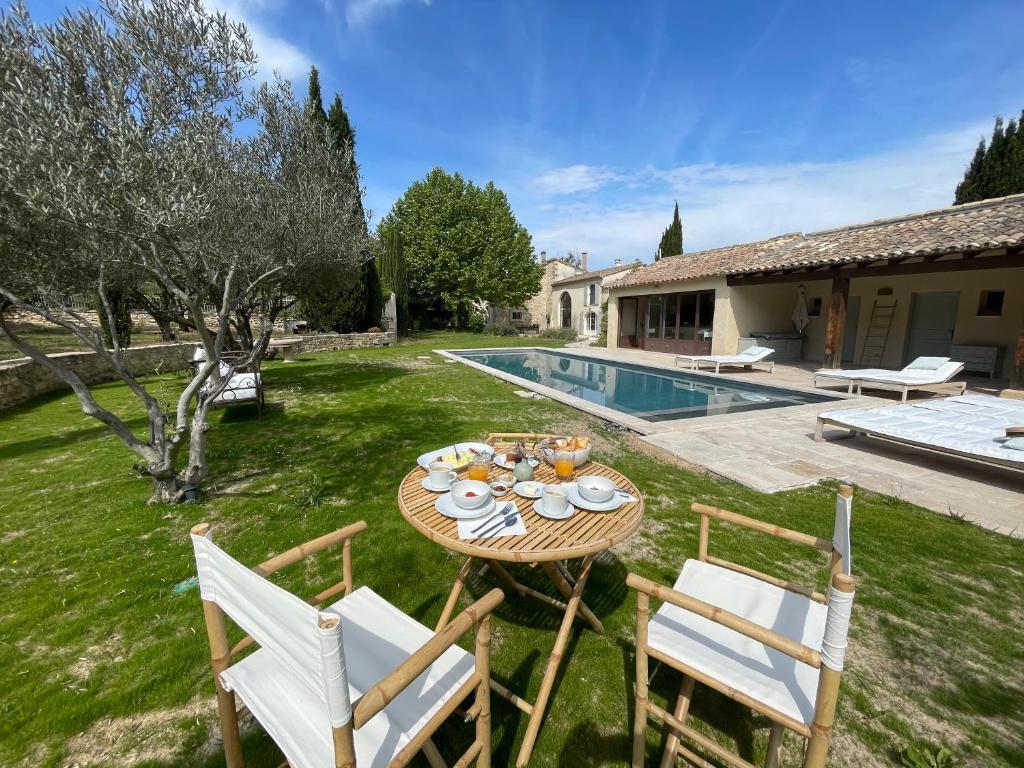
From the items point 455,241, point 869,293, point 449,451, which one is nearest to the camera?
point 449,451

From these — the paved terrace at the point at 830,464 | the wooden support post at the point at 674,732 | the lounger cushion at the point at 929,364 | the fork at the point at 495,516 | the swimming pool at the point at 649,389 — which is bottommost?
the swimming pool at the point at 649,389

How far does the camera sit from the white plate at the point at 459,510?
82.0 inches

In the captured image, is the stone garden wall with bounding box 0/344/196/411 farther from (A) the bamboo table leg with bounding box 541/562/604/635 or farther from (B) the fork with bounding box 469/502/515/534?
(A) the bamboo table leg with bounding box 541/562/604/635

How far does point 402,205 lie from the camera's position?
28.0 m

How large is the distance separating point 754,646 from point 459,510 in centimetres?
141

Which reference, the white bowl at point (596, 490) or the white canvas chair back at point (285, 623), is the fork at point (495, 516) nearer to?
the white bowl at point (596, 490)

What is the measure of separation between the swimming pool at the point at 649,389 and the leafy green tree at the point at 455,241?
12051 mm

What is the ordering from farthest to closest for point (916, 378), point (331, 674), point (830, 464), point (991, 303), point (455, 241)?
point (455, 241) → point (991, 303) → point (916, 378) → point (830, 464) → point (331, 674)

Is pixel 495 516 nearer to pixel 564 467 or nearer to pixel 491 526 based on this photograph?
pixel 491 526

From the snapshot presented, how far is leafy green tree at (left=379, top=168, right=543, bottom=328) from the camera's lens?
2739 centimetres

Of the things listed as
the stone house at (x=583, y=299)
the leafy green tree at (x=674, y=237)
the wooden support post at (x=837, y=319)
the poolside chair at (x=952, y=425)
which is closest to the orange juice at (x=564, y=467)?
the poolside chair at (x=952, y=425)

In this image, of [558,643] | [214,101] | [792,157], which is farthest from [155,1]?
[792,157]

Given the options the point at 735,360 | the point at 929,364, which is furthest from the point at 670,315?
the point at 929,364

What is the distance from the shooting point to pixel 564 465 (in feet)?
8.50
